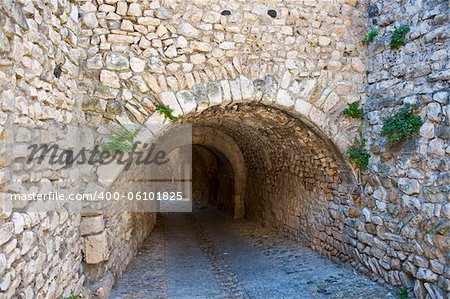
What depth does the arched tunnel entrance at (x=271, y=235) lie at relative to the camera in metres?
4.17

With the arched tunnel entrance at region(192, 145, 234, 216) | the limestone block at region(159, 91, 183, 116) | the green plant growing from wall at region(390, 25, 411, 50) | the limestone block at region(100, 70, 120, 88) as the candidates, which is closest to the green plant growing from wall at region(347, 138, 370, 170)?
the green plant growing from wall at region(390, 25, 411, 50)

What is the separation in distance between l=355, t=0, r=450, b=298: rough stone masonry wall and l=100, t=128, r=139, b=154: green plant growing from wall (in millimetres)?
2718

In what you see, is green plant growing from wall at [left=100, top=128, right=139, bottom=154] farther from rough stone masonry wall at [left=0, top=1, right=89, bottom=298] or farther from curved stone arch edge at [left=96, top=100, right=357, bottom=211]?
rough stone masonry wall at [left=0, top=1, right=89, bottom=298]

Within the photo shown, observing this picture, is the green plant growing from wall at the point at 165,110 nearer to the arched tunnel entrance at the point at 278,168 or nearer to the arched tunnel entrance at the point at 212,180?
the arched tunnel entrance at the point at 278,168

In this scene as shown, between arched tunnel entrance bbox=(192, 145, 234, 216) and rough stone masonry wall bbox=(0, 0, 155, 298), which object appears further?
arched tunnel entrance bbox=(192, 145, 234, 216)

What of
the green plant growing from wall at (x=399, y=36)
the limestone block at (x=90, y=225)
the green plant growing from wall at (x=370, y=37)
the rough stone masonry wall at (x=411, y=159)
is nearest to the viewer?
the rough stone masonry wall at (x=411, y=159)

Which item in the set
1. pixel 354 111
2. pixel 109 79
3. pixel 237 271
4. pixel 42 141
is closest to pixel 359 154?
pixel 354 111

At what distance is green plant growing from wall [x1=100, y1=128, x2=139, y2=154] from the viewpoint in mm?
3639

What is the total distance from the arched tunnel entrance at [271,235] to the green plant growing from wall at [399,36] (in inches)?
50.1

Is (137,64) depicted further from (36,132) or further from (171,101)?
(36,132)

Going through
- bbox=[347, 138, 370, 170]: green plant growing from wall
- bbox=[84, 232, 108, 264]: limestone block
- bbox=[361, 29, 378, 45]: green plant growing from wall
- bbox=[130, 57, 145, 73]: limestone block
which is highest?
bbox=[361, 29, 378, 45]: green plant growing from wall

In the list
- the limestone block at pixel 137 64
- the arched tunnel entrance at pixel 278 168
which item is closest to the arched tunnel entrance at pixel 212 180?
the arched tunnel entrance at pixel 278 168

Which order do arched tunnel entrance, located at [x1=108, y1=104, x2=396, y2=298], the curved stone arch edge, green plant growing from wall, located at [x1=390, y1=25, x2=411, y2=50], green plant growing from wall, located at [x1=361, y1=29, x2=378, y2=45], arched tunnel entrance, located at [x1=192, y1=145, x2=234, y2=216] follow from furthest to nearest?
1. arched tunnel entrance, located at [x1=192, y1=145, x2=234, y2=216]
2. green plant growing from wall, located at [x1=361, y1=29, x2=378, y2=45]
3. arched tunnel entrance, located at [x1=108, y1=104, x2=396, y2=298]
4. green plant growing from wall, located at [x1=390, y1=25, x2=411, y2=50]
5. the curved stone arch edge

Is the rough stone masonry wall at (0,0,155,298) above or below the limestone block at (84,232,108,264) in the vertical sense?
above
